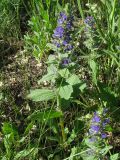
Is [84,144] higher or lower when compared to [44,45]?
lower

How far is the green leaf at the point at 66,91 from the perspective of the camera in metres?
2.10

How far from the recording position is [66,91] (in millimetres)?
2119

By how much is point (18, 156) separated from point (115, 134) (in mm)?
612

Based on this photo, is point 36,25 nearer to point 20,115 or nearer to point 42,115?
point 20,115

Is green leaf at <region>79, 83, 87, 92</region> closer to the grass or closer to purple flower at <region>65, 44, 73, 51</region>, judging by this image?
the grass

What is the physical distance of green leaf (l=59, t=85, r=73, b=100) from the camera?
6.88 feet

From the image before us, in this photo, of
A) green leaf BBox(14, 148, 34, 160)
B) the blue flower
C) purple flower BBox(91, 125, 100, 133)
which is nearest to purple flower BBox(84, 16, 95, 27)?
the blue flower

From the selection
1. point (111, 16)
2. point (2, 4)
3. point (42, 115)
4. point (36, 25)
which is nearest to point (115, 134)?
point (42, 115)

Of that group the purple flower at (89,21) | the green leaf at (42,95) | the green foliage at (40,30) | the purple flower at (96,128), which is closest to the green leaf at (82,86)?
the green leaf at (42,95)

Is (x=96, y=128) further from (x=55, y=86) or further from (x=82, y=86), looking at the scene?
(x=55, y=86)

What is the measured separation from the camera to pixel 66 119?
248 cm

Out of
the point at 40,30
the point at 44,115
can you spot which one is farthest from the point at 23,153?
the point at 40,30

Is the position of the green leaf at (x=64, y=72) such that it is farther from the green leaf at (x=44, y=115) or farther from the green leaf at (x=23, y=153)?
the green leaf at (x=23, y=153)

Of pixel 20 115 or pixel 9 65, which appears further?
pixel 9 65
